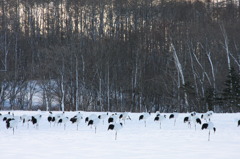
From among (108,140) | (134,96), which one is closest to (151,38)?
(134,96)

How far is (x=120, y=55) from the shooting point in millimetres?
45062

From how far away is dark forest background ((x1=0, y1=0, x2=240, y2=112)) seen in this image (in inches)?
1476

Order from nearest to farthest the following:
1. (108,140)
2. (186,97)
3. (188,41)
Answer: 1. (108,140)
2. (186,97)
3. (188,41)

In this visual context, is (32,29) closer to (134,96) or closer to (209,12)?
(134,96)

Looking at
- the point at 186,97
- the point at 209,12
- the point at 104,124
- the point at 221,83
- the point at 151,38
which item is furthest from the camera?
the point at 209,12

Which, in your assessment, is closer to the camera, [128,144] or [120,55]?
[128,144]

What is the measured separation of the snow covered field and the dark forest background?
16688 mm

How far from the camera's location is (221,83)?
37.6 metres

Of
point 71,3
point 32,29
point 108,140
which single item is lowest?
point 108,140

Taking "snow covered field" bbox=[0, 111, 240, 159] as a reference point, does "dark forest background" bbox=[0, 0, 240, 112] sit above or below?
above

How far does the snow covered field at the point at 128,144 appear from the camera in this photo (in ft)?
36.6

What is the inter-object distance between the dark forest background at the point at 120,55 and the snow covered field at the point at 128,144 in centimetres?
1669

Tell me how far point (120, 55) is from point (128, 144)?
31850 mm

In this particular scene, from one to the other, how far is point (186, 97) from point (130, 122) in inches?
538
